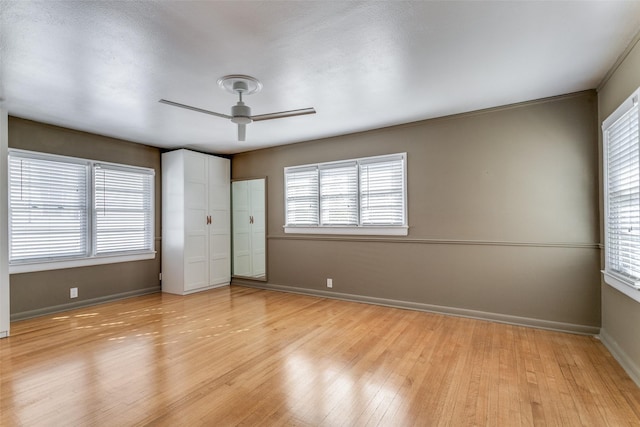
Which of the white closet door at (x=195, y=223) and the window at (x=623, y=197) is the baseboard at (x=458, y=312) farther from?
the white closet door at (x=195, y=223)

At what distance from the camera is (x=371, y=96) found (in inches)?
135

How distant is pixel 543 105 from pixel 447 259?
80.8 inches

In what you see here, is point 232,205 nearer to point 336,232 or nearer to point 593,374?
point 336,232

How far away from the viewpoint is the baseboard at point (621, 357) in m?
2.39

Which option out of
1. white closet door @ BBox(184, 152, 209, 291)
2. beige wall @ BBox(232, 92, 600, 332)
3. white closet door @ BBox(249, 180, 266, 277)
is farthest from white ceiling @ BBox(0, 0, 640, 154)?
white closet door @ BBox(249, 180, 266, 277)

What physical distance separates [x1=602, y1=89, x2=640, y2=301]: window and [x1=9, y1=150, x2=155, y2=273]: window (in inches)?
239

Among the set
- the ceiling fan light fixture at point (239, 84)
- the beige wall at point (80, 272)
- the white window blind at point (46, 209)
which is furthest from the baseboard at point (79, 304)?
the ceiling fan light fixture at point (239, 84)

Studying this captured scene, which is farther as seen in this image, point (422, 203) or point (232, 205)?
point (232, 205)

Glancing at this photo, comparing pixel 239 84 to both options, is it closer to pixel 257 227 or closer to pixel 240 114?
pixel 240 114

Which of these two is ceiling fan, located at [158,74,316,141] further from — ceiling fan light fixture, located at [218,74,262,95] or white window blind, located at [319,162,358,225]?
white window blind, located at [319,162,358,225]

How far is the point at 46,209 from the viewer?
4.21 meters

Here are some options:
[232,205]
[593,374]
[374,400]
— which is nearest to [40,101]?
[232,205]

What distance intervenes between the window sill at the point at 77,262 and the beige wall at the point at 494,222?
319 cm

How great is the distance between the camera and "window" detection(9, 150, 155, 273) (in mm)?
4008
